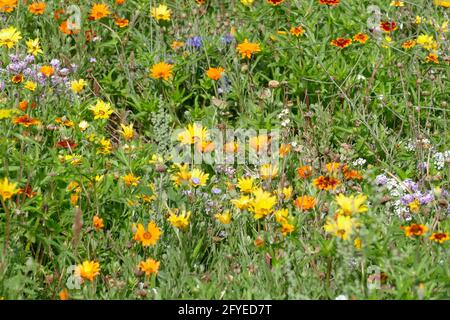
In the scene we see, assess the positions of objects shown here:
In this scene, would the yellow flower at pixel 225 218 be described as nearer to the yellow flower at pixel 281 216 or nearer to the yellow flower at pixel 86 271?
the yellow flower at pixel 281 216

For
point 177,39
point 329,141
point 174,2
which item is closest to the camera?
point 329,141

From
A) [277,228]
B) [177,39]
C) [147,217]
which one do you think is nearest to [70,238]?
Result: [147,217]

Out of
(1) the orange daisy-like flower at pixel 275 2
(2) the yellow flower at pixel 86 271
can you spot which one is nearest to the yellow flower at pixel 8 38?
(1) the orange daisy-like flower at pixel 275 2

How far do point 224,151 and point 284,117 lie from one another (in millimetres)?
457

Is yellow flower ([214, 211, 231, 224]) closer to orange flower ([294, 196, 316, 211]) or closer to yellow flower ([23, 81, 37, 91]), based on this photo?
orange flower ([294, 196, 316, 211])

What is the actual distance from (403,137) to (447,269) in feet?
4.92

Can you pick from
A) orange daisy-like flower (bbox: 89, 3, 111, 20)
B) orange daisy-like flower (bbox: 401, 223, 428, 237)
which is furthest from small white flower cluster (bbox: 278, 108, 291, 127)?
orange daisy-like flower (bbox: 401, 223, 428, 237)

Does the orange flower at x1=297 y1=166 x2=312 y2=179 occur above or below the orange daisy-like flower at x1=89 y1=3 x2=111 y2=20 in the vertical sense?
below

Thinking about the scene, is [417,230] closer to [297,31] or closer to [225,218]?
[225,218]

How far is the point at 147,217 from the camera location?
10.8 ft

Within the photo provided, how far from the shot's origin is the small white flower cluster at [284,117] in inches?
153

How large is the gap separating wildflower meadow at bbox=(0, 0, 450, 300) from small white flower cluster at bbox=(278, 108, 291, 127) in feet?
0.10

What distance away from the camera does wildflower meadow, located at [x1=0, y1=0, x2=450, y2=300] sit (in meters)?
2.85

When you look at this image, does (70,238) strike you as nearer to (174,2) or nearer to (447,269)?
(447,269)
